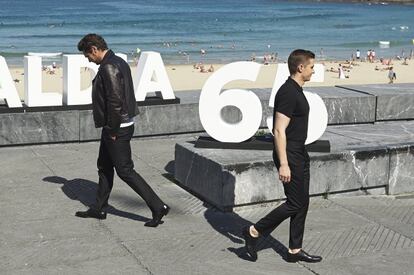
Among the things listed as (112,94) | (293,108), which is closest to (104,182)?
(112,94)

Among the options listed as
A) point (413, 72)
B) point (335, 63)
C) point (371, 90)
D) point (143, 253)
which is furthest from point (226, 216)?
point (335, 63)

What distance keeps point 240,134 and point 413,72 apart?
1220 inches

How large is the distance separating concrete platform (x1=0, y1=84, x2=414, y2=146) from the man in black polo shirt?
515 cm

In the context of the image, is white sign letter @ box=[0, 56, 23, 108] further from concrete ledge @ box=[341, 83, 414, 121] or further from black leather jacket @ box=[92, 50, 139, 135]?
concrete ledge @ box=[341, 83, 414, 121]

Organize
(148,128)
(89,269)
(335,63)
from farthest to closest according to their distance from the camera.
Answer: (335,63) → (148,128) → (89,269)

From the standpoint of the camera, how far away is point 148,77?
1084 cm

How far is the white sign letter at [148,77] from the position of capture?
35.3 ft

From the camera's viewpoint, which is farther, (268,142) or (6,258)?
(268,142)

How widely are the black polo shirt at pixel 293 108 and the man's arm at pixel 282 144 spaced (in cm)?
5

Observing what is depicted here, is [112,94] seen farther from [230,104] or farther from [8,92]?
[8,92]

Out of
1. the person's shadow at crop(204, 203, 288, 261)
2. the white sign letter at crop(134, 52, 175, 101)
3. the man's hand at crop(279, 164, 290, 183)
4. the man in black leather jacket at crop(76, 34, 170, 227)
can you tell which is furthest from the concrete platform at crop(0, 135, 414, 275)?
the white sign letter at crop(134, 52, 175, 101)

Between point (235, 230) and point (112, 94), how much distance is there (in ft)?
5.38

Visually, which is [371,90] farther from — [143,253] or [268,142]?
[143,253]

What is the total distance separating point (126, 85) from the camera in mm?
6496
